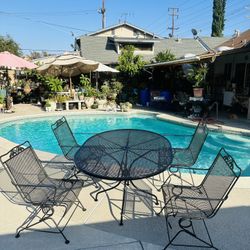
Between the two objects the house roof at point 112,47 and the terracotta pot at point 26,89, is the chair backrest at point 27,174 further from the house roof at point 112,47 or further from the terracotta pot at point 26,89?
the house roof at point 112,47

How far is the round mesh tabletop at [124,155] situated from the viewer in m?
3.25

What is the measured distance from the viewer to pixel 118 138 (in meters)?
4.55

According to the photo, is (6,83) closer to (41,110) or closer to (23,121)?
(41,110)

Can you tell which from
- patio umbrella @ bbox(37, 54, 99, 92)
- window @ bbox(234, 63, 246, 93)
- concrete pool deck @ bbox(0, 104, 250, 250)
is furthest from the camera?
window @ bbox(234, 63, 246, 93)

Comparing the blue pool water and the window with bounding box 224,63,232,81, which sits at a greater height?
the window with bounding box 224,63,232,81

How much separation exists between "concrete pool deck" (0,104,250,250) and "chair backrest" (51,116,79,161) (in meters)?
1.18

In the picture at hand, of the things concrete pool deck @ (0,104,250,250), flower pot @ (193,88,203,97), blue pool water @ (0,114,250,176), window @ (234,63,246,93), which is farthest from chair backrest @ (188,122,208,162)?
window @ (234,63,246,93)

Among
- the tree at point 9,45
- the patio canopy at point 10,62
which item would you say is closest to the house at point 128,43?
the tree at point 9,45

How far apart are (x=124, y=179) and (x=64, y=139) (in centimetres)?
235

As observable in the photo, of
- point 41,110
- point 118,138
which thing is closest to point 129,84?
point 41,110

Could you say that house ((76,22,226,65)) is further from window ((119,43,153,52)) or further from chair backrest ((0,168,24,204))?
chair backrest ((0,168,24,204))

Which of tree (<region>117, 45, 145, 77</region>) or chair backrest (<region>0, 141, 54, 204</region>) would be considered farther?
tree (<region>117, 45, 145, 77</region>)

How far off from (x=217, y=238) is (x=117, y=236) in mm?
1101

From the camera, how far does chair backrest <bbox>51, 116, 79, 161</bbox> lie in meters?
4.81
